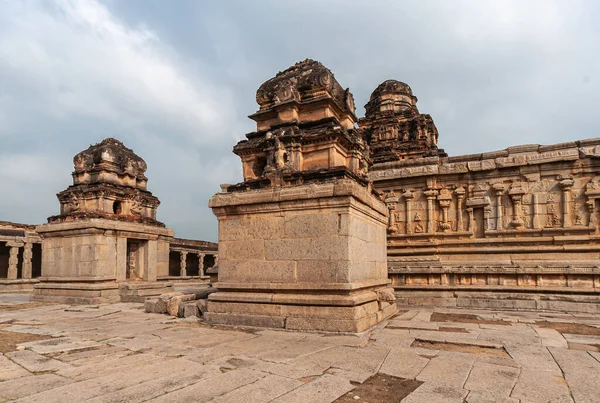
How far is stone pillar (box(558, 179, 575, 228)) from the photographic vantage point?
40.4 ft

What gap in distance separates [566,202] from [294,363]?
11.4m

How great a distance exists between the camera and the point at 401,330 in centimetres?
720

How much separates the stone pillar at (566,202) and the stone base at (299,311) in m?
7.81

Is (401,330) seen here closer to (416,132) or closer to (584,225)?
(584,225)

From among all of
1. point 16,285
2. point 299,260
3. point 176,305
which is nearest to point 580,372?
point 299,260

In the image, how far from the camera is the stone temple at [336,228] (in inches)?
293

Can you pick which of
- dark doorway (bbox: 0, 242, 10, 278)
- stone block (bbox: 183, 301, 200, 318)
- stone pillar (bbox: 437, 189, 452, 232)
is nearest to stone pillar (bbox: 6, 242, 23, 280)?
dark doorway (bbox: 0, 242, 10, 278)

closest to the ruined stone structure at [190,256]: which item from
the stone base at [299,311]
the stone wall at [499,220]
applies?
the stone wall at [499,220]

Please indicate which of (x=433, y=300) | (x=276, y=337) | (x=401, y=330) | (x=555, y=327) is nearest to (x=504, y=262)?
(x=433, y=300)

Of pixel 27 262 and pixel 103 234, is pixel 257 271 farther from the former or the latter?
pixel 27 262

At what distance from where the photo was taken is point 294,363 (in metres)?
4.91

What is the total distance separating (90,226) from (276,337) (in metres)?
10.2

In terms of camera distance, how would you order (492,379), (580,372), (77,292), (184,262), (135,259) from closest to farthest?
(492,379)
(580,372)
(77,292)
(135,259)
(184,262)

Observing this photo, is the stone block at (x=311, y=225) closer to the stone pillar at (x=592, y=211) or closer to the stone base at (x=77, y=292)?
the stone base at (x=77, y=292)
